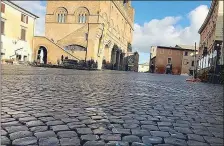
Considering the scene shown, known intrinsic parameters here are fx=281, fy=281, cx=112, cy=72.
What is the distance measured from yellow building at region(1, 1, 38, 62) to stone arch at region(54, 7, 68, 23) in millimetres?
8851

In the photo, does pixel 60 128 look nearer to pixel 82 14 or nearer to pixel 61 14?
pixel 82 14

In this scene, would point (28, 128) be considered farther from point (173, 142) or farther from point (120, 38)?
point (120, 38)

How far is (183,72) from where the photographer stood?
3000 inches

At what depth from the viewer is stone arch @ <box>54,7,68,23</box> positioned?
5228cm

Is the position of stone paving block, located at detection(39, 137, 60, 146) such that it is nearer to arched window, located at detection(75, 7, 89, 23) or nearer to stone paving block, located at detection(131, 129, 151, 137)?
stone paving block, located at detection(131, 129, 151, 137)

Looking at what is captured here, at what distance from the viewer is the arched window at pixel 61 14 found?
172 feet

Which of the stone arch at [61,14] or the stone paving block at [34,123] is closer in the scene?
the stone paving block at [34,123]

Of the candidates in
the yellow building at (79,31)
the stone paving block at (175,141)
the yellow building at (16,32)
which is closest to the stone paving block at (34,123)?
the stone paving block at (175,141)

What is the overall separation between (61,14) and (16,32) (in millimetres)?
15001

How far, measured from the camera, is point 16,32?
128ft

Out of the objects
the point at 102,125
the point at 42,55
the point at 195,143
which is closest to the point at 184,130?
the point at 195,143

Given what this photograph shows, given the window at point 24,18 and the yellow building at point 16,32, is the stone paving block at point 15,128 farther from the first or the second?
the window at point 24,18

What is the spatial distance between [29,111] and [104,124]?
1301mm

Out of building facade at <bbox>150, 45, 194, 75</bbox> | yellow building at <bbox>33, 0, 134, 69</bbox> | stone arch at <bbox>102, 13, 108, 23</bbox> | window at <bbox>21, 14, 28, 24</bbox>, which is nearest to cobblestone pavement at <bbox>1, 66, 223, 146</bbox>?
window at <bbox>21, 14, 28, 24</bbox>
